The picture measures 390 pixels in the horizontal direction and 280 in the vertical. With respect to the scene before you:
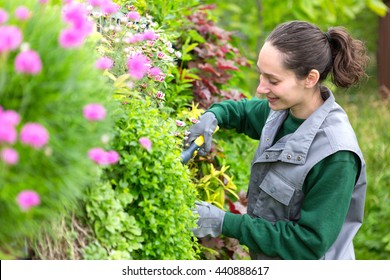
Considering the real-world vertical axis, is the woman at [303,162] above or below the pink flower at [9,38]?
below

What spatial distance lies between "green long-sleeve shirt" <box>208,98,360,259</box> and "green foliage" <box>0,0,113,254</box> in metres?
1.04

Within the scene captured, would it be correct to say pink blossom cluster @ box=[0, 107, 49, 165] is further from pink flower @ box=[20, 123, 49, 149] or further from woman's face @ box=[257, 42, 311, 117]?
woman's face @ box=[257, 42, 311, 117]

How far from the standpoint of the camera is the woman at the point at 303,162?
2479mm

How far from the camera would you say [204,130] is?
2848 millimetres

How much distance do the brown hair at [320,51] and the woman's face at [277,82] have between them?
0.09ft

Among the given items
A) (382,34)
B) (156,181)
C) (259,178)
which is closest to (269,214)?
(259,178)

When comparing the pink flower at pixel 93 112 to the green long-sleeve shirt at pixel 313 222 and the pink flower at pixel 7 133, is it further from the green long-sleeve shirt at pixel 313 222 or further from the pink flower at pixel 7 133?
the green long-sleeve shirt at pixel 313 222

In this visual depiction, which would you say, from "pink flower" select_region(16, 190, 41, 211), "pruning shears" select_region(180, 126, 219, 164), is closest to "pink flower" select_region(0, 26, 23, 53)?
"pink flower" select_region(16, 190, 41, 211)

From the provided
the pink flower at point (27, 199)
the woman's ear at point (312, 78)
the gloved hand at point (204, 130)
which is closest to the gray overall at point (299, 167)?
the woman's ear at point (312, 78)

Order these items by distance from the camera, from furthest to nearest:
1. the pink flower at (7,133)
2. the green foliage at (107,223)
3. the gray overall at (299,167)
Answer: the gray overall at (299,167)
the green foliage at (107,223)
the pink flower at (7,133)

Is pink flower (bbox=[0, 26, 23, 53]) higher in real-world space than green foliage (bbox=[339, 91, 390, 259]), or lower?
higher

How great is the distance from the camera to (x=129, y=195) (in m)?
2.13

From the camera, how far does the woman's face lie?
8.43 ft

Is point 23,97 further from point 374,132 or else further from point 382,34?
point 382,34
